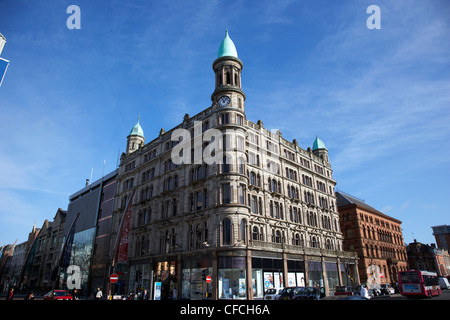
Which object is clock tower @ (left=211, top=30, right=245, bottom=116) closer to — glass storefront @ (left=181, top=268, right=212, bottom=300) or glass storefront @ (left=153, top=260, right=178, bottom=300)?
glass storefront @ (left=181, top=268, right=212, bottom=300)

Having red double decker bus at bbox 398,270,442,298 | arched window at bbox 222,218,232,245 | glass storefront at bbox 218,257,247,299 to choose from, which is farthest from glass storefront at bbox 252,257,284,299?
red double decker bus at bbox 398,270,442,298

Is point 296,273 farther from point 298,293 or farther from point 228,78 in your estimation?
point 228,78

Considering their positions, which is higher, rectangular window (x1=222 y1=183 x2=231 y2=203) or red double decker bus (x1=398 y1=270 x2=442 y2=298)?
rectangular window (x1=222 y1=183 x2=231 y2=203)

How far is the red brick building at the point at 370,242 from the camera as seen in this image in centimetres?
5756

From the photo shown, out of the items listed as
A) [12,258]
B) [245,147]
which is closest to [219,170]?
[245,147]

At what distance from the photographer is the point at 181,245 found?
123ft

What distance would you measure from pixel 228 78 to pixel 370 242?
156 feet

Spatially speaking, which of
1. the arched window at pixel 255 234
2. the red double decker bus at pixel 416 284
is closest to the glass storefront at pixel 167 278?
the arched window at pixel 255 234

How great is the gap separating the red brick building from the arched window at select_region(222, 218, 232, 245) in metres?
36.7

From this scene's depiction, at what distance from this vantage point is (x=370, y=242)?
61562 mm

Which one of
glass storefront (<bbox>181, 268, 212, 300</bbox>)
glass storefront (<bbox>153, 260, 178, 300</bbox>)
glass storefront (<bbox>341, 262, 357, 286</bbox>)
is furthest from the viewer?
glass storefront (<bbox>341, 262, 357, 286</bbox>)

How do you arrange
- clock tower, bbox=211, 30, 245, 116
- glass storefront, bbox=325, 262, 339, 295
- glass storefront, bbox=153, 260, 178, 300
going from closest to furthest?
glass storefront, bbox=153, 260, 178, 300 < clock tower, bbox=211, 30, 245, 116 < glass storefront, bbox=325, 262, 339, 295

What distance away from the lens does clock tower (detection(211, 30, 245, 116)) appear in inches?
1542

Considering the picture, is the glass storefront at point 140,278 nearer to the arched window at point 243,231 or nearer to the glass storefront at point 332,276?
the arched window at point 243,231
